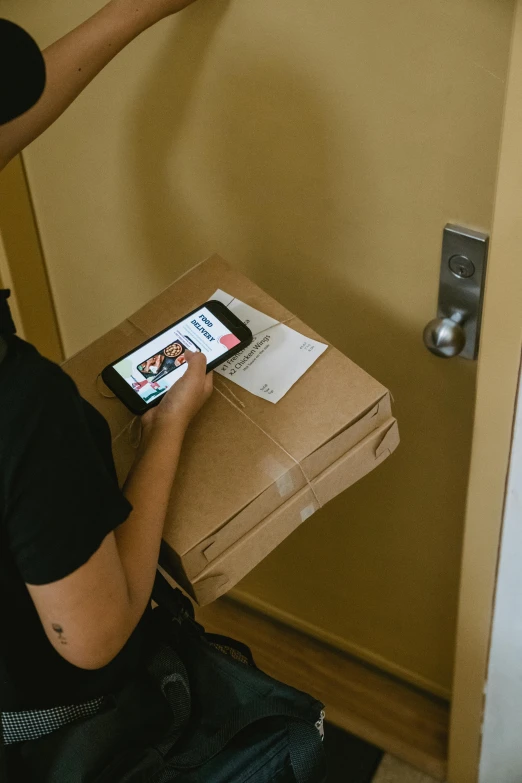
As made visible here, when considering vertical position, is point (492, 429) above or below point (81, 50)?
below

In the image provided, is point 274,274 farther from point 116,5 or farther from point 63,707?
point 63,707

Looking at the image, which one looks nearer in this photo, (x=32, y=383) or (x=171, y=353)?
(x=32, y=383)

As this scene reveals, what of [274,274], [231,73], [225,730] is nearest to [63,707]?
[225,730]

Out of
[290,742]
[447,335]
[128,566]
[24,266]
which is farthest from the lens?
[24,266]

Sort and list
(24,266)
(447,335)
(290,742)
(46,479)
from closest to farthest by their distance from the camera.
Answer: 1. (46,479)
2. (290,742)
3. (447,335)
4. (24,266)

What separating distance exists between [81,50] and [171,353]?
0.38 m

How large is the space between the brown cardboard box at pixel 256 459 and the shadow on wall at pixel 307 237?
0.20m

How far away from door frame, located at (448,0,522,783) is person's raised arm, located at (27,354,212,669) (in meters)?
0.33

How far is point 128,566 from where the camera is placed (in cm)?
87

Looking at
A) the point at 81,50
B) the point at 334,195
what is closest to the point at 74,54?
the point at 81,50

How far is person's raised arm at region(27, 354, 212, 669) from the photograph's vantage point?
2.60ft

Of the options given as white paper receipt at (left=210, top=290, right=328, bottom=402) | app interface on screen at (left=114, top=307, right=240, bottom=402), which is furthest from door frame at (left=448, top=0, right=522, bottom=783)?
app interface on screen at (left=114, top=307, right=240, bottom=402)

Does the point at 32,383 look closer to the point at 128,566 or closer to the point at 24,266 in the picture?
→ the point at 128,566

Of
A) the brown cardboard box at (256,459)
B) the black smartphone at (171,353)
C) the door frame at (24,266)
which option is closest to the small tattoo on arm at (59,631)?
the brown cardboard box at (256,459)
